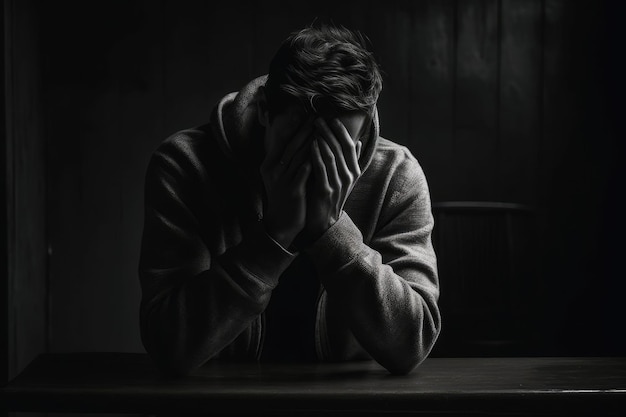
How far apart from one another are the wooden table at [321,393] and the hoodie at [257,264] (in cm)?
7

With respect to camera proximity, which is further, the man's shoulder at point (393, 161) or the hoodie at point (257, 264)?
the man's shoulder at point (393, 161)

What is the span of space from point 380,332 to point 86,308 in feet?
4.92

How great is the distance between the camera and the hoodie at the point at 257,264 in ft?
3.46

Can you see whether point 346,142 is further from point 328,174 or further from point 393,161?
point 393,161

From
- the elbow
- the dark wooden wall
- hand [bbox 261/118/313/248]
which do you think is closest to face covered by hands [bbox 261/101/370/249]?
hand [bbox 261/118/313/248]

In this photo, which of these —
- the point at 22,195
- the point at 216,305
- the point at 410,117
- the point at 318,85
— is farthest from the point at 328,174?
the point at 410,117

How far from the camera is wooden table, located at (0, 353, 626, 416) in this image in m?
0.93

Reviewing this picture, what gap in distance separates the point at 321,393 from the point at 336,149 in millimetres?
329

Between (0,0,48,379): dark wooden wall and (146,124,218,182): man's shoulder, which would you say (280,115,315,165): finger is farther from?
(0,0,48,379): dark wooden wall

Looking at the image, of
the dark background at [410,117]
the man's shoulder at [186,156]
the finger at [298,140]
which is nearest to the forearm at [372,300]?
the finger at [298,140]

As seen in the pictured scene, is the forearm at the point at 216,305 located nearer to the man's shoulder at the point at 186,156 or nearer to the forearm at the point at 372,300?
the forearm at the point at 372,300

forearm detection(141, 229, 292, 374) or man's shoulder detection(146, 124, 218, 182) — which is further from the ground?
man's shoulder detection(146, 124, 218, 182)

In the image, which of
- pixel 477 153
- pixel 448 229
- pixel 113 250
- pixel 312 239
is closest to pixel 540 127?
pixel 477 153

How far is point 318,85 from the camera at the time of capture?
1.03 m
